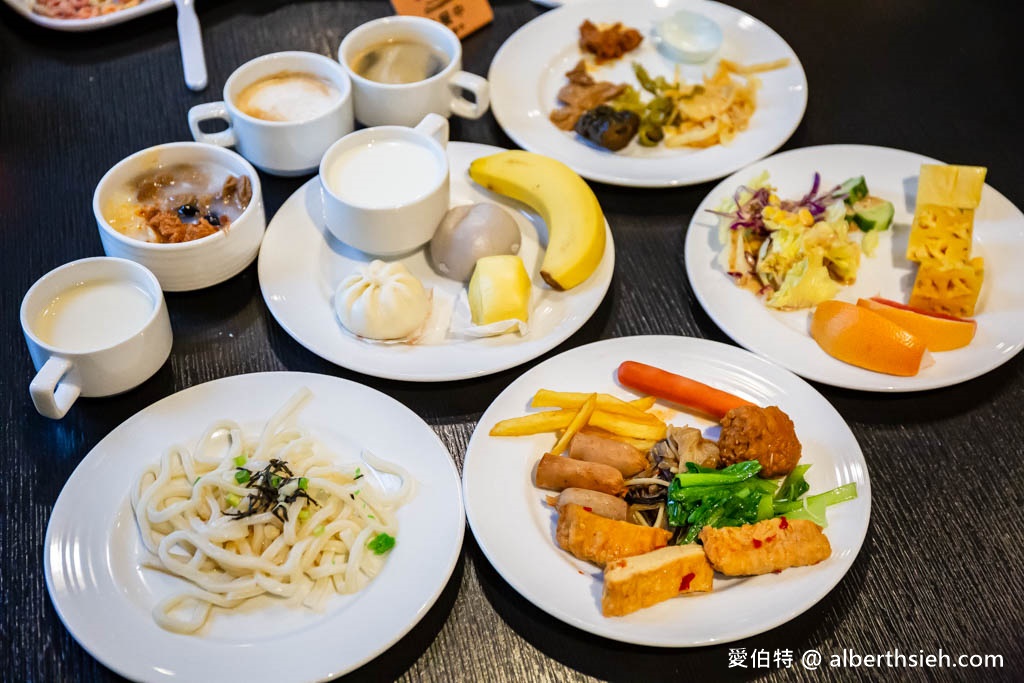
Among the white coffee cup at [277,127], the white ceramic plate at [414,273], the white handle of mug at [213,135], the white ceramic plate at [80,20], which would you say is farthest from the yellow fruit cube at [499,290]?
the white ceramic plate at [80,20]

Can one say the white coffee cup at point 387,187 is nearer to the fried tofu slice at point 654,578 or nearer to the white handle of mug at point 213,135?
the white handle of mug at point 213,135

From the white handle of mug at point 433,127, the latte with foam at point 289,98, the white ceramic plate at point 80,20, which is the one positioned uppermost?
the white handle of mug at point 433,127

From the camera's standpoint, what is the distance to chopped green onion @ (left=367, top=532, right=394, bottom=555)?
5.65ft

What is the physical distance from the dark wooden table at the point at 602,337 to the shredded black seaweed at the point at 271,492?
0.35m

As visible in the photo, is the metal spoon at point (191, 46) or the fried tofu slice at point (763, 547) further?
the metal spoon at point (191, 46)

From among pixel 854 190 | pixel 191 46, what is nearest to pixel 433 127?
pixel 191 46

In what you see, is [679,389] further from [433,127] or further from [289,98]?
[289,98]

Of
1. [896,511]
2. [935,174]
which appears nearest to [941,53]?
[935,174]

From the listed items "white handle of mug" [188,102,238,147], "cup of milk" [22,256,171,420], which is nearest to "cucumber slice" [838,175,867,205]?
"white handle of mug" [188,102,238,147]

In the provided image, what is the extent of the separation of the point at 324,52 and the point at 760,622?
7.38 ft

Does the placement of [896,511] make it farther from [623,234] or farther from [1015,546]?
[623,234]

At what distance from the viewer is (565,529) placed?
5.67 ft

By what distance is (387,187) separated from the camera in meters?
2.22

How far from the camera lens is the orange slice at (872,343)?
80.3 inches
